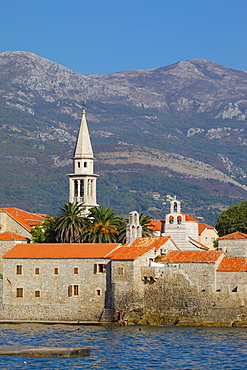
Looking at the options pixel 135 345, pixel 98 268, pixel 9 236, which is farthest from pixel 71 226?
pixel 135 345

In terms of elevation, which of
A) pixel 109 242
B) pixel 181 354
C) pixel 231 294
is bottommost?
pixel 181 354

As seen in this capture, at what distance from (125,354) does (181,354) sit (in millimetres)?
4165

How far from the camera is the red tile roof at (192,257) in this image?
76.8 metres

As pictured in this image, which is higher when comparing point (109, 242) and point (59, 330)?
point (109, 242)

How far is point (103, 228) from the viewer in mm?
88250

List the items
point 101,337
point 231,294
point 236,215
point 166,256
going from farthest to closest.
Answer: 1. point 236,215
2. point 166,256
3. point 231,294
4. point 101,337

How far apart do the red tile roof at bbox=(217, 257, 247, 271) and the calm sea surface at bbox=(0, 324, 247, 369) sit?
5792 millimetres

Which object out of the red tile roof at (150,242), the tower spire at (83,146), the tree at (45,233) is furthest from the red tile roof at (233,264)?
the tower spire at (83,146)

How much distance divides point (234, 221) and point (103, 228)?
30.8 meters

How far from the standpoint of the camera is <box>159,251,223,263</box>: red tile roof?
76838 mm

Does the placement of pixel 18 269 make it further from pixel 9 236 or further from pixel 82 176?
pixel 82 176

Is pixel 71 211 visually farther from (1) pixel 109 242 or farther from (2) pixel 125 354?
(2) pixel 125 354

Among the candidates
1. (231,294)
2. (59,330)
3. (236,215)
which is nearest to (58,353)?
(59,330)

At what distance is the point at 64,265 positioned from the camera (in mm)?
80938
